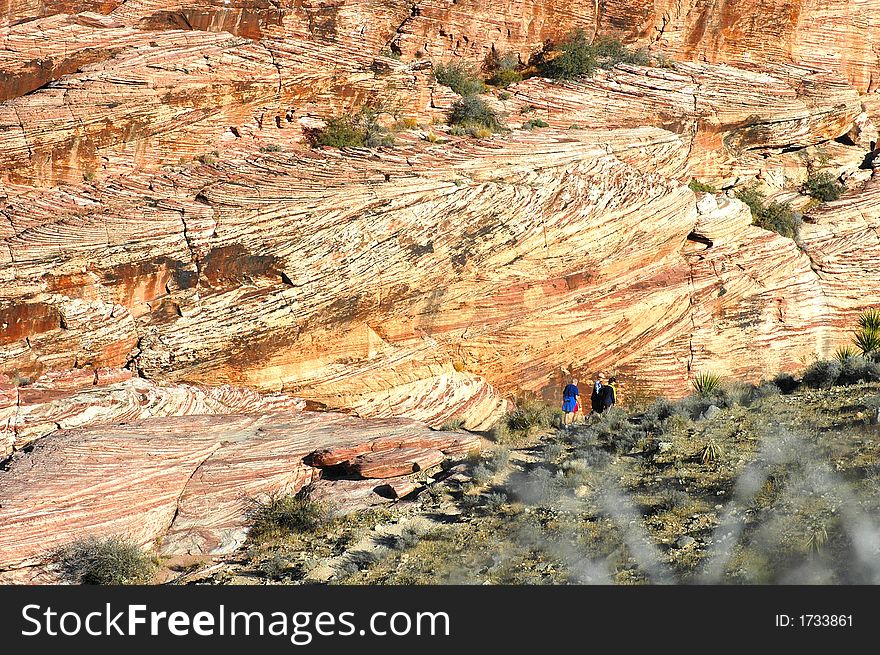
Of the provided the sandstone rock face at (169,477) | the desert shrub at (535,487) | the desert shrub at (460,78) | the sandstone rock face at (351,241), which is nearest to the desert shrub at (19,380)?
the sandstone rock face at (351,241)

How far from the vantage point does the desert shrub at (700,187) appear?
22.7m

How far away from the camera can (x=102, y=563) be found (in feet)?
44.3

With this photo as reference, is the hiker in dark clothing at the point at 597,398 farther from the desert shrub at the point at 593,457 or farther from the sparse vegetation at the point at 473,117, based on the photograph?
the sparse vegetation at the point at 473,117

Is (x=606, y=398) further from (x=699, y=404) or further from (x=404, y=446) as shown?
(x=404, y=446)

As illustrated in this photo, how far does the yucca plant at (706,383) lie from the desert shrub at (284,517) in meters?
7.91

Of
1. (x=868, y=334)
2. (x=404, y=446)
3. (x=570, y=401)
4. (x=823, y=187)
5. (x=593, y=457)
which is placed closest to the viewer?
(x=593, y=457)

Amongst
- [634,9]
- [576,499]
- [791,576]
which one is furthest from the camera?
[634,9]

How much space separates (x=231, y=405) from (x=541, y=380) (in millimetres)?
6494

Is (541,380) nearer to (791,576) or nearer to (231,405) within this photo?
(231,405)

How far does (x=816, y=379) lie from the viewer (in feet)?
57.6

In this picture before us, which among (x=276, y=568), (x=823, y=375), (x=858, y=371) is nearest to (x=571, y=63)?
(x=823, y=375)

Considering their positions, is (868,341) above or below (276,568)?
above

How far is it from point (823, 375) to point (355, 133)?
10.5 metres

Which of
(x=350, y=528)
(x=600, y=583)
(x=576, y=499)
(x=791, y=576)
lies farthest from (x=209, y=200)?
(x=791, y=576)
